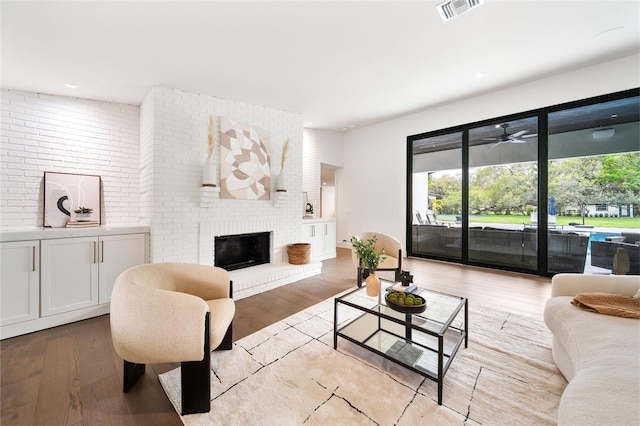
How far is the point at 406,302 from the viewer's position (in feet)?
5.98

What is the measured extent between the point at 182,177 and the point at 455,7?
3.57 m

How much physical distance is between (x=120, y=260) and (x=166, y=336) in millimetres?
2147

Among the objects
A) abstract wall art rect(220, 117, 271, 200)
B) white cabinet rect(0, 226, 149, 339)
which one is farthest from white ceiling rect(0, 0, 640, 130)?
white cabinet rect(0, 226, 149, 339)

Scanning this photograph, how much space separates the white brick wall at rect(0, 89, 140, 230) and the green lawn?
5.94 meters

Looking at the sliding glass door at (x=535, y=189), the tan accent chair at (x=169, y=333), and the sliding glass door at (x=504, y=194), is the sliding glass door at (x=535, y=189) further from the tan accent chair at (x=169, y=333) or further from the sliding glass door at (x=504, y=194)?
the tan accent chair at (x=169, y=333)

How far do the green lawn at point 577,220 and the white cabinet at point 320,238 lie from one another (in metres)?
2.82

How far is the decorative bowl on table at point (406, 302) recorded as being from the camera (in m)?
1.79

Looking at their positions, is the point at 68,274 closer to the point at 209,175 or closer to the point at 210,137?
the point at 209,175

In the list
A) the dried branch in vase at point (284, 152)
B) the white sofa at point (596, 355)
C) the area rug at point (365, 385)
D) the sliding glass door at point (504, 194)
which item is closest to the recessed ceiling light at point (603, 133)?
the sliding glass door at point (504, 194)

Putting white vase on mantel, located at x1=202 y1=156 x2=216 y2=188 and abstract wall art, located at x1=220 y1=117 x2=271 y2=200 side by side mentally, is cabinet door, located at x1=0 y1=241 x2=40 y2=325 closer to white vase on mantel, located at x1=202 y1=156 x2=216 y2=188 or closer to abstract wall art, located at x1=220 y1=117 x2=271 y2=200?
white vase on mantel, located at x1=202 y1=156 x2=216 y2=188

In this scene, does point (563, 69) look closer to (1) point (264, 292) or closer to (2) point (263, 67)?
(2) point (263, 67)

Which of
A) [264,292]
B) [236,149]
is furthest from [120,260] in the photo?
[236,149]

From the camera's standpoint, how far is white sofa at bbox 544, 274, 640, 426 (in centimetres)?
88

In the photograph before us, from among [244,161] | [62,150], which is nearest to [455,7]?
[244,161]
